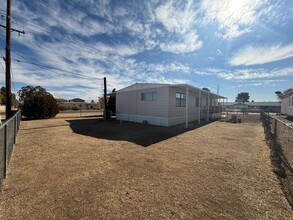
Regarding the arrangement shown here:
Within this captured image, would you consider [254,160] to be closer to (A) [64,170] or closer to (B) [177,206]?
(B) [177,206]

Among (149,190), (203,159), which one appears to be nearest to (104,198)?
(149,190)

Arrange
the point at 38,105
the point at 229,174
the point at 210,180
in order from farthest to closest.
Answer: the point at 38,105
the point at 229,174
the point at 210,180

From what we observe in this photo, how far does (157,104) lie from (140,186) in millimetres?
9778

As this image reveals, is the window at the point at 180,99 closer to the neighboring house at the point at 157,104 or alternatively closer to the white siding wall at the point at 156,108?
the neighboring house at the point at 157,104

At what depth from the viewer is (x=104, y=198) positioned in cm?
295

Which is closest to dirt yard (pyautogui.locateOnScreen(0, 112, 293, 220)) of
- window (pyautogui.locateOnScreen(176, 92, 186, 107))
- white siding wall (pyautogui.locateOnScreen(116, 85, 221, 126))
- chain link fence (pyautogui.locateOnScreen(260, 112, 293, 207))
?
chain link fence (pyautogui.locateOnScreen(260, 112, 293, 207))

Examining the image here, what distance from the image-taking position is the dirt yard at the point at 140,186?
2.59m

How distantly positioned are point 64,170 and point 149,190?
2377mm

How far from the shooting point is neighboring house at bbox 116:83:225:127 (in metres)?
12.4

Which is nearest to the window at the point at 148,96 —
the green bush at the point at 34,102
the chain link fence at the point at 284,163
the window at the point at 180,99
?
the window at the point at 180,99

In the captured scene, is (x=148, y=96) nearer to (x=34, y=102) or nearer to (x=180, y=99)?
(x=180, y=99)

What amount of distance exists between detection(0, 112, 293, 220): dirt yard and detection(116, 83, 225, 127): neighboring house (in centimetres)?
688

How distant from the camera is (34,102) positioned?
16.6 m

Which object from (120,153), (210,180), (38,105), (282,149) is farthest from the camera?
(38,105)
